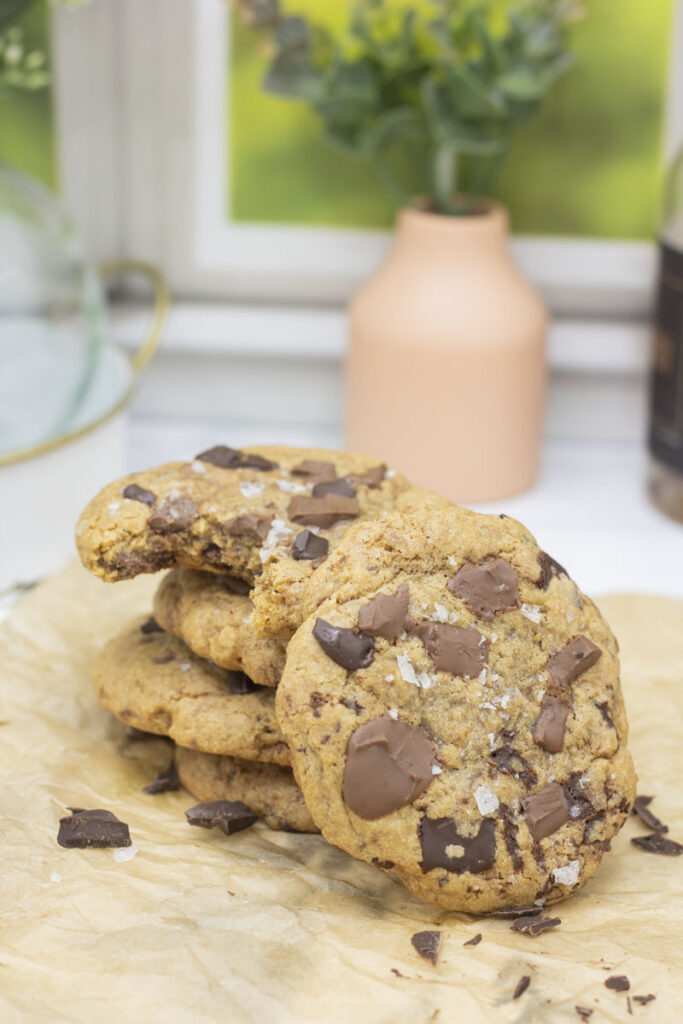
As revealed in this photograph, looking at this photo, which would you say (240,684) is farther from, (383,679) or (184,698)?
(383,679)

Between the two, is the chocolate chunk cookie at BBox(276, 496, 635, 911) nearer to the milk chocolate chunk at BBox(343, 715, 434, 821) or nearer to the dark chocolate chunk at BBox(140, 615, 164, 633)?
the milk chocolate chunk at BBox(343, 715, 434, 821)

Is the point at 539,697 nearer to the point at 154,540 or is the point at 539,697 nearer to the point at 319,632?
the point at 319,632

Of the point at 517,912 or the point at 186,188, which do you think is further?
the point at 186,188

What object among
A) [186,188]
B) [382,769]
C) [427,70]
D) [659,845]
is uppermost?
[427,70]

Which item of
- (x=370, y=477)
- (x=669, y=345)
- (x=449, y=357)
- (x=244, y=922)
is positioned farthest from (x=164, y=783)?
(x=669, y=345)

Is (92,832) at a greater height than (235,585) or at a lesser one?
lesser

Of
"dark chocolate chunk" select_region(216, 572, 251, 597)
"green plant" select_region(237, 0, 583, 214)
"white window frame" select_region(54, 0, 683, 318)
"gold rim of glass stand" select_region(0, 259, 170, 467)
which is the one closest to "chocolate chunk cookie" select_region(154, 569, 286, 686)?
"dark chocolate chunk" select_region(216, 572, 251, 597)

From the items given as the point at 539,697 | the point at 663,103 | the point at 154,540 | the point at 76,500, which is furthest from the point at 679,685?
the point at 663,103
